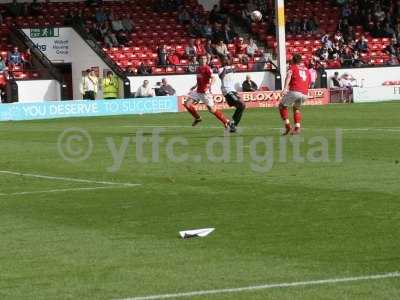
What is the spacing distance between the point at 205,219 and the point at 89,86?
110 feet

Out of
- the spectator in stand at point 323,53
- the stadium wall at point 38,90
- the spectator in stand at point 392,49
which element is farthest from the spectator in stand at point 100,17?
the spectator in stand at point 392,49

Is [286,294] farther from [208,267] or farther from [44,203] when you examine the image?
[44,203]

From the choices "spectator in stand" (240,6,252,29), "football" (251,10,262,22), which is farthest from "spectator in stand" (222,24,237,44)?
"spectator in stand" (240,6,252,29)

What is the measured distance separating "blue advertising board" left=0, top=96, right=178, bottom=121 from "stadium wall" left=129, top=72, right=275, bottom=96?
441 centimetres

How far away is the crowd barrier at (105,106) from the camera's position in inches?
1623

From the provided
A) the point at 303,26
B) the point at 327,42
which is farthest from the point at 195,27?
the point at 327,42

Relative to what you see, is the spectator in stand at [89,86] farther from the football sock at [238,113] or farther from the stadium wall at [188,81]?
the football sock at [238,113]

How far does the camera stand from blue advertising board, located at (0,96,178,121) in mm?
41125

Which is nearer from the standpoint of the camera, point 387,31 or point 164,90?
point 164,90

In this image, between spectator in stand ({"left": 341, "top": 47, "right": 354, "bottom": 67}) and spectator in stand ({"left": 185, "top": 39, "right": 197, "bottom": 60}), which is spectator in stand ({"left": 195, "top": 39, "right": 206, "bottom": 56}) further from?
spectator in stand ({"left": 341, "top": 47, "right": 354, "bottom": 67})

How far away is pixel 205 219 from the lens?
41.8ft

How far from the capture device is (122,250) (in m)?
10.8

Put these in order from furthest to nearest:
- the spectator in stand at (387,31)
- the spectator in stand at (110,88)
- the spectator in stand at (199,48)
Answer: the spectator in stand at (387,31) < the spectator in stand at (199,48) < the spectator in stand at (110,88)

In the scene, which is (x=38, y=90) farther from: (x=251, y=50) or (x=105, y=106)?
(x=251, y=50)
